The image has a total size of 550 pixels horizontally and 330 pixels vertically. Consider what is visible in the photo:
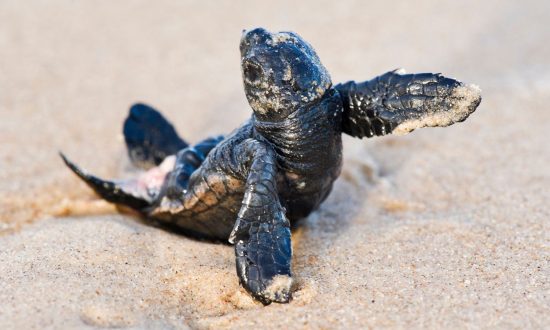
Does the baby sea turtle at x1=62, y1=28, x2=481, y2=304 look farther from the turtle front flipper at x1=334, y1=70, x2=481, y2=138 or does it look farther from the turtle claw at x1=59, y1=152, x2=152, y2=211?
Answer: the turtle claw at x1=59, y1=152, x2=152, y2=211

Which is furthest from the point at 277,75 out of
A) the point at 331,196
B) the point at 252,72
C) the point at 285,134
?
the point at 331,196

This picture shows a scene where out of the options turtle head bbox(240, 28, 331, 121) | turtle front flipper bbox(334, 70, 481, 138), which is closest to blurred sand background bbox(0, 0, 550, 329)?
turtle front flipper bbox(334, 70, 481, 138)

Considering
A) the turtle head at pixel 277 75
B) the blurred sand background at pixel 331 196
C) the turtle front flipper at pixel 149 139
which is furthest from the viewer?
the turtle front flipper at pixel 149 139

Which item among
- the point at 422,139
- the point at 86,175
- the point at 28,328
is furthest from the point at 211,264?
the point at 422,139

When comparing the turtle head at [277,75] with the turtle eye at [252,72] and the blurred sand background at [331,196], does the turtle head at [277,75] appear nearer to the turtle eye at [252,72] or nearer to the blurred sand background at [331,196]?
the turtle eye at [252,72]

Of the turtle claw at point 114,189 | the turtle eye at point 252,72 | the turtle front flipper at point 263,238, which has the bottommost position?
the turtle claw at point 114,189

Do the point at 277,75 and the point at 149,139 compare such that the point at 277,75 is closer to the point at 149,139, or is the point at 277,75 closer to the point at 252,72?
the point at 252,72

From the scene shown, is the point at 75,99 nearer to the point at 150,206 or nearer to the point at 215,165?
the point at 150,206

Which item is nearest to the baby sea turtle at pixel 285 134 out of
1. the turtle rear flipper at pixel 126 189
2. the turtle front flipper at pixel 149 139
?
the turtle rear flipper at pixel 126 189
